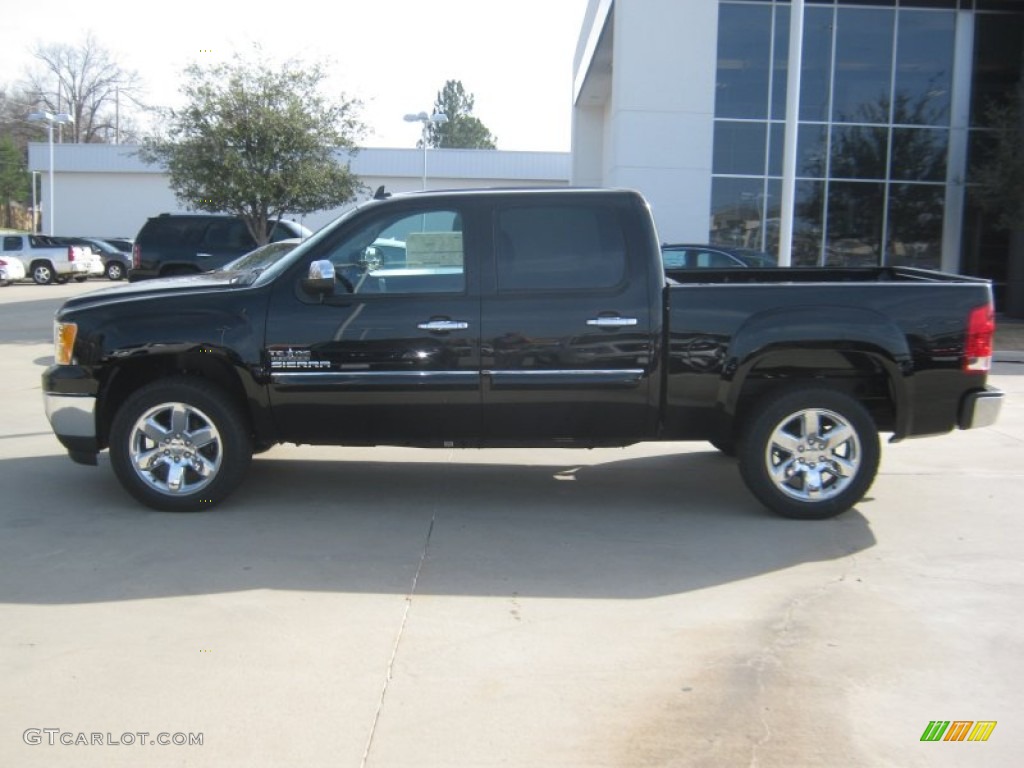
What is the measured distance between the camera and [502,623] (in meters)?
4.75

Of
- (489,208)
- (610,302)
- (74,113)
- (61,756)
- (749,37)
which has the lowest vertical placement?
(61,756)

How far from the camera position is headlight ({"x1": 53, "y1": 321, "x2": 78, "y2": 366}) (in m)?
6.37

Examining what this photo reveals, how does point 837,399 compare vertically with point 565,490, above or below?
above

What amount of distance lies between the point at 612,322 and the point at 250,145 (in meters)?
14.0

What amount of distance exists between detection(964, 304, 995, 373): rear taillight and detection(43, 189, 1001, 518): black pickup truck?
0.04 feet

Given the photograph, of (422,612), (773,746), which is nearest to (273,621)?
(422,612)

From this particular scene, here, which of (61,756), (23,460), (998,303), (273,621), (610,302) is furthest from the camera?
(998,303)

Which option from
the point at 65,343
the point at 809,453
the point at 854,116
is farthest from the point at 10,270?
the point at 809,453

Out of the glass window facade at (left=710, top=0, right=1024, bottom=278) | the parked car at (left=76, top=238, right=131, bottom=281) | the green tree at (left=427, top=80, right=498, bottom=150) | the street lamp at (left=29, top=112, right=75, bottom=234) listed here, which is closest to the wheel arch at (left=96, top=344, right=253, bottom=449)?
the glass window facade at (left=710, top=0, right=1024, bottom=278)

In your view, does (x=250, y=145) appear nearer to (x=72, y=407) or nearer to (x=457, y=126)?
(x=72, y=407)

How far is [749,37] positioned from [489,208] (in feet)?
60.8

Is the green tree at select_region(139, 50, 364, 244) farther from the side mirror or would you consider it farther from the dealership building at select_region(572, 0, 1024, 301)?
the side mirror

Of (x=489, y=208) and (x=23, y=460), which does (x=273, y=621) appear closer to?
(x=489, y=208)

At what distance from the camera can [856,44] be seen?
2319cm
